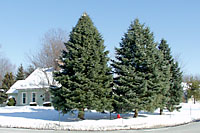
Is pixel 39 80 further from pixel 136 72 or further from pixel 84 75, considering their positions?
pixel 136 72

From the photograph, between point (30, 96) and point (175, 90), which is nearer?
point (175, 90)

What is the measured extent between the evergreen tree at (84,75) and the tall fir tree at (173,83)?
9.49 metres

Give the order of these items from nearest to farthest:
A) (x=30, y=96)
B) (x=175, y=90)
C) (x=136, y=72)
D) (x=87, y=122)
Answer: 1. (x=87, y=122)
2. (x=136, y=72)
3. (x=175, y=90)
4. (x=30, y=96)

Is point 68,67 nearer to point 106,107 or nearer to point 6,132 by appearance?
point 106,107

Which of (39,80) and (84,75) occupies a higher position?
(84,75)

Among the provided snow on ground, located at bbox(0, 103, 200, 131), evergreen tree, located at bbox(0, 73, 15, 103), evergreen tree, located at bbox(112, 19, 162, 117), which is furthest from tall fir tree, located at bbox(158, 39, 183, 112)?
evergreen tree, located at bbox(0, 73, 15, 103)

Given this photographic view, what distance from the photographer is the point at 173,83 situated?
26109mm

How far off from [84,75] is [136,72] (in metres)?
4.34

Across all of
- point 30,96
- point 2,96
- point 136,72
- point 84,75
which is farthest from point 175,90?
point 2,96

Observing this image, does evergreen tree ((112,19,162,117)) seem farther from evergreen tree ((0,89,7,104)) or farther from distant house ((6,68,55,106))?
evergreen tree ((0,89,7,104))

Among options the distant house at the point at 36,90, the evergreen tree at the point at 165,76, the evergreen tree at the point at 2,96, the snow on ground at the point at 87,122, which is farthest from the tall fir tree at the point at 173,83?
the evergreen tree at the point at 2,96

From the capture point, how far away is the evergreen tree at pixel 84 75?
17.3 metres

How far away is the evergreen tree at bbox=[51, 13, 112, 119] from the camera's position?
56.6 feet

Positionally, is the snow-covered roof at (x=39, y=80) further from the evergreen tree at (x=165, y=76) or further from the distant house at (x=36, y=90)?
the evergreen tree at (x=165, y=76)
